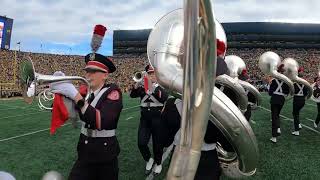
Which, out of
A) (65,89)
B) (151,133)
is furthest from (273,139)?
(65,89)

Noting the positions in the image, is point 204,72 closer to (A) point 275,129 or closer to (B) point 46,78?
(B) point 46,78

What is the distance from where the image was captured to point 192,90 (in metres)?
1.05

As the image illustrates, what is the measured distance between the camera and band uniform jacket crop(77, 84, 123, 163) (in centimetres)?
368

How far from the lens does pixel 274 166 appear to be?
7.05m

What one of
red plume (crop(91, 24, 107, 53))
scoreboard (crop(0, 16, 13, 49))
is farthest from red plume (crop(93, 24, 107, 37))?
scoreboard (crop(0, 16, 13, 49))

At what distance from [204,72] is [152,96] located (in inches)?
242

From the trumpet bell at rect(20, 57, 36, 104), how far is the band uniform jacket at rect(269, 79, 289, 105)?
7227 mm

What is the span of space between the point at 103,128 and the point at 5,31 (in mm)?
38264

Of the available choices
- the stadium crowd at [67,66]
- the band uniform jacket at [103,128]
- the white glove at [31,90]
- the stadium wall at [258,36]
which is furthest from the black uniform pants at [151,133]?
the stadium wall at [258,36]

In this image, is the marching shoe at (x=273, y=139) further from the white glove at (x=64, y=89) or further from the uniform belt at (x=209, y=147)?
the white glove at (x=64, y=89)

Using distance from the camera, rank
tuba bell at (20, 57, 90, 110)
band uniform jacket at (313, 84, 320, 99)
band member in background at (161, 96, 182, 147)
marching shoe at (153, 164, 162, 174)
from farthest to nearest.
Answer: band uniform jacket at (313, 84, 320, 99), marching shoe at (153, 164, 162, 174), tuba bell at (20, 57, 90, 110), band member in background at (161, 96, 182, 147)

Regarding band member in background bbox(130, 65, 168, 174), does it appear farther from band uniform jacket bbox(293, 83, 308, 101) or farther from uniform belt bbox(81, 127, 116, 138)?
band uniform jacket bbox(293, 83, 308, 101)

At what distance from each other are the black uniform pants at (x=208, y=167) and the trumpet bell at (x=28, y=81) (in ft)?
4.53

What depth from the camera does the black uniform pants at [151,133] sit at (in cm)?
679
